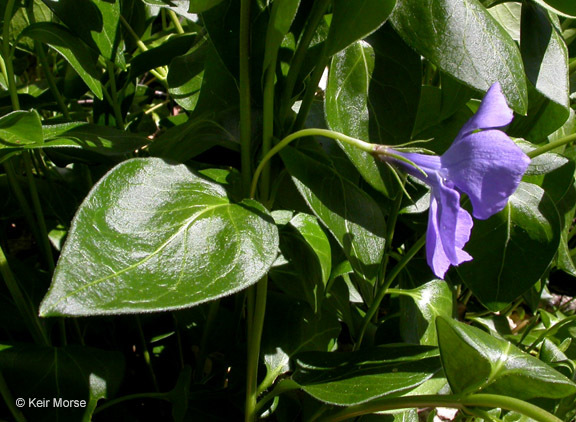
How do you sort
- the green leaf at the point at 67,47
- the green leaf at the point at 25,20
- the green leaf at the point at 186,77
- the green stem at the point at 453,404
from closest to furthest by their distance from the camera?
the green stem at the point at 453,404
the green leaf at the point at 67,47
the green leaf at the point at 186,77
the green leaf at the point at 25,20

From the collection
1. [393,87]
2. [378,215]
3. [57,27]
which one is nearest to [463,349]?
[378,215]

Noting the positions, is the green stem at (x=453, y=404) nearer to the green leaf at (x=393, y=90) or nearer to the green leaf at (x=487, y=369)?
the green leaf at (x=487, y=369)

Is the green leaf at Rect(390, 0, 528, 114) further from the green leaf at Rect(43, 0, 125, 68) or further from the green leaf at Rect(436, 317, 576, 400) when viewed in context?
the green leaf at Rect(43, 0, 125, 68)

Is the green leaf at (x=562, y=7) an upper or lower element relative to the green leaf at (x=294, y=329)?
upper

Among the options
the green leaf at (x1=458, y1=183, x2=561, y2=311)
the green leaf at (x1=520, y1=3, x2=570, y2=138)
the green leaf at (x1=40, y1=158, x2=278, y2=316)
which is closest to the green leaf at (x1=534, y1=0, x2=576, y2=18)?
the green leaf at (x1=520, y1=3, x2=570, y2=138)

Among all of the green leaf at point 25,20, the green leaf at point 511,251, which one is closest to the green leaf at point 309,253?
the green leaf at point 511,251

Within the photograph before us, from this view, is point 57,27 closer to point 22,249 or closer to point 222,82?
point 222,82

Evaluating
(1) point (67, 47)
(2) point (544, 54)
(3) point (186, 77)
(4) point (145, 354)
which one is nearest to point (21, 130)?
(1) point (67, 47)
